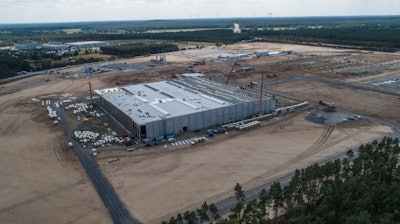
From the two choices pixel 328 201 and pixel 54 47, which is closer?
pixel 328 201

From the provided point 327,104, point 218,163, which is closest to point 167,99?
point 218,163

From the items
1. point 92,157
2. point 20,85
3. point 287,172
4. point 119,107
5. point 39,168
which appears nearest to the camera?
point 287,172

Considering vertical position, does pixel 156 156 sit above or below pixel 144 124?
below

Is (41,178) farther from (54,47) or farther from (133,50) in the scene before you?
(54,47)

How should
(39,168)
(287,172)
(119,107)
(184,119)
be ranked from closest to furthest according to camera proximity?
(287,172), (39,168), (184,119), (119,107)

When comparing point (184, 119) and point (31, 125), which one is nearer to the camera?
point (184, 119)

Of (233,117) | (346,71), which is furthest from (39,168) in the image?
(346,71)

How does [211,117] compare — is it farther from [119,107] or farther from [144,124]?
[119,107]

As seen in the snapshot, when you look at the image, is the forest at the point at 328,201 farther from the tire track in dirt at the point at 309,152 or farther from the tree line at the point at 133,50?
the tree line at the point at 133,50
